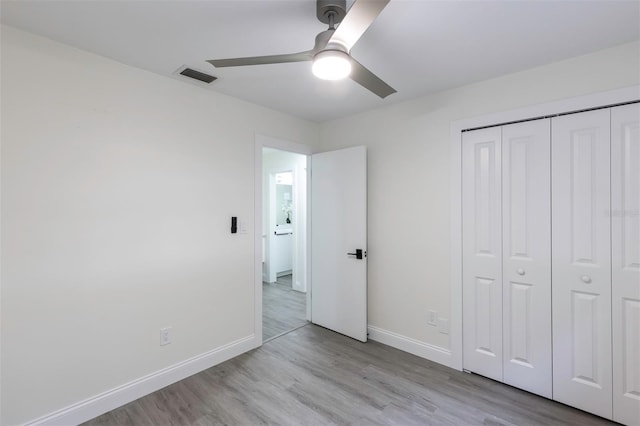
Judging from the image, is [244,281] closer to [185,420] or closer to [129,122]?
[185,420]

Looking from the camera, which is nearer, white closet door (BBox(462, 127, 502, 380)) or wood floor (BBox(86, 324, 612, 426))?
wood floor (BBox(86, 324, 612, 426))

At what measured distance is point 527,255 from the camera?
7.52 feet

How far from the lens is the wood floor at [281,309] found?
348 cm

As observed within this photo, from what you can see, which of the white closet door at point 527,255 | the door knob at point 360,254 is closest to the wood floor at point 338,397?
the white closet door at point 527,255

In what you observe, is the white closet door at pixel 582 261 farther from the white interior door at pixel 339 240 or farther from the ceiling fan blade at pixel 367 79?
the white interior door at pixel 339 240

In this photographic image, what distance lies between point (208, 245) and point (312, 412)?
1541mm

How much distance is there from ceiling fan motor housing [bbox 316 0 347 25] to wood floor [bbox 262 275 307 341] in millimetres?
2912

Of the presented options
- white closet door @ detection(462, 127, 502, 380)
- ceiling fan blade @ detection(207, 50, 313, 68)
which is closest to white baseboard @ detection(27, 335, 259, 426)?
white closet door @ detection(462, 127, 502, 380)

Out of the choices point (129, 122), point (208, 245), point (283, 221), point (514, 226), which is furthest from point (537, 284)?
point (283, 221)

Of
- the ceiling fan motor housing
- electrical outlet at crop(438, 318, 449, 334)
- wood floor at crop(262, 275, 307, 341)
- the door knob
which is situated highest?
the ceiling fan motor housing

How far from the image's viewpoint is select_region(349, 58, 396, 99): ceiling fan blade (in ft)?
5.00

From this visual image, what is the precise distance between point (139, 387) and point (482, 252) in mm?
2870

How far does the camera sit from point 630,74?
1914mm

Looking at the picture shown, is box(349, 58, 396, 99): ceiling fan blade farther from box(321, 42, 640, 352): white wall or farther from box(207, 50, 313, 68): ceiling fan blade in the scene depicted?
box(321, 42, 640, 352): white wall
